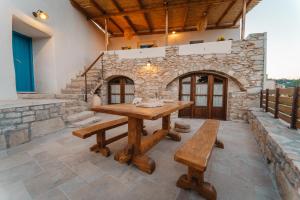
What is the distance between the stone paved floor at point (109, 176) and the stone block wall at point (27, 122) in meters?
0.23

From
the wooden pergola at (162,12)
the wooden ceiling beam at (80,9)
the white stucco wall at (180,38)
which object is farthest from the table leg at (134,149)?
the white stucco wall at (180,38)

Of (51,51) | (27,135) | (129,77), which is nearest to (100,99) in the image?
(129,77)

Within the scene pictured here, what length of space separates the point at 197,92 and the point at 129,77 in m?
2.79

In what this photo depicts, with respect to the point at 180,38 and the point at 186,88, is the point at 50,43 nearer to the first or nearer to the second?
the point at 186,88

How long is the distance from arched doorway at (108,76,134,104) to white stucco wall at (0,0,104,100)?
1629mm

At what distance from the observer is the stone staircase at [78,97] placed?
3914mm

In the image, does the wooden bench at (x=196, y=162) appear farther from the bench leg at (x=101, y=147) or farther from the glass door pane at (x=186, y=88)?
the glass door pane at (x=186, y=88)

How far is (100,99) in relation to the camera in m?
5.78

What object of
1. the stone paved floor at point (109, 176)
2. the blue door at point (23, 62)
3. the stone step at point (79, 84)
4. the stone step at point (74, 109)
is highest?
the blue door at point (23, 62)

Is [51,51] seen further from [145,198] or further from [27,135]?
[145,198]

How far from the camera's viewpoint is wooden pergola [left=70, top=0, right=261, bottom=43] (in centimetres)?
533

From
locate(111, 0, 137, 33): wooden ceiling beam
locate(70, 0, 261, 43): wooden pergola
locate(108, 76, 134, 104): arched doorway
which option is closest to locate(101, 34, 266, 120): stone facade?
locate(108, 76, 134, 104): arched doorway

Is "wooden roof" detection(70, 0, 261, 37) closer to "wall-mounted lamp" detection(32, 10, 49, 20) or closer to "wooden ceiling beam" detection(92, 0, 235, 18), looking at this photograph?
"wooden ceiling beam" detection(92, 0, 235, 18)

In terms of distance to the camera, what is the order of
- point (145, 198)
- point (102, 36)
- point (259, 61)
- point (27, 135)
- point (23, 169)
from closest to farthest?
point (145, 198) < point (23, 169) < point (27, 135) < point (259, 61) < point (102, 36)
